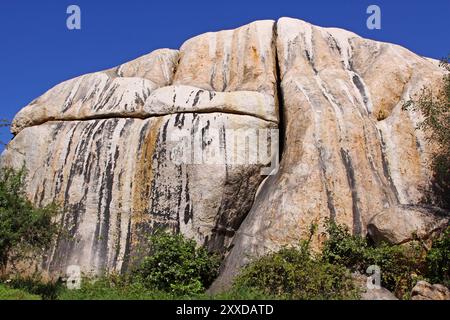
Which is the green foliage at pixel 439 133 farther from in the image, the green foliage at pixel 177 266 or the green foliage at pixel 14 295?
the green foliage at pixel 14 295

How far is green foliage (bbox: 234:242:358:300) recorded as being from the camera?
13.4 meters

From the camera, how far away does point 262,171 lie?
18.6 m

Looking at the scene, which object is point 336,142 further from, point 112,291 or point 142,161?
point 112,291

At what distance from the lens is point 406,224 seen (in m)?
15.0

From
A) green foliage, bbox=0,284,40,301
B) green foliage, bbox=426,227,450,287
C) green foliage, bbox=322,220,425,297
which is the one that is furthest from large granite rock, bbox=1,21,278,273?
green foliage, bbox=426,227,450,287

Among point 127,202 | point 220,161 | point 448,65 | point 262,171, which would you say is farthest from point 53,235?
point 448,65

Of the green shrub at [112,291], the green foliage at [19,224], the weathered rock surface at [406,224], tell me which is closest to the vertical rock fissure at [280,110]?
the weathered rock surface at [406,224]

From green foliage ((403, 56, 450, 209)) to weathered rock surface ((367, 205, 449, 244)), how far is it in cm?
238

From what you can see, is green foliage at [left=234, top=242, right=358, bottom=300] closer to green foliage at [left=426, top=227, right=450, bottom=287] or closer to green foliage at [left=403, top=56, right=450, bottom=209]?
green foliage at [left=426, top=227, right=450, bottom=287]

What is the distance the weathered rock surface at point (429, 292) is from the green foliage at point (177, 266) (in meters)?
5.80

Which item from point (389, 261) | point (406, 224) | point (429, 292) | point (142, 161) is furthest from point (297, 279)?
point (142, 161)

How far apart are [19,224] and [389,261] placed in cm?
964

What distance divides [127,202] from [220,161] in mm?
3190

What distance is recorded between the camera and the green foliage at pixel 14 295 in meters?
13.8
